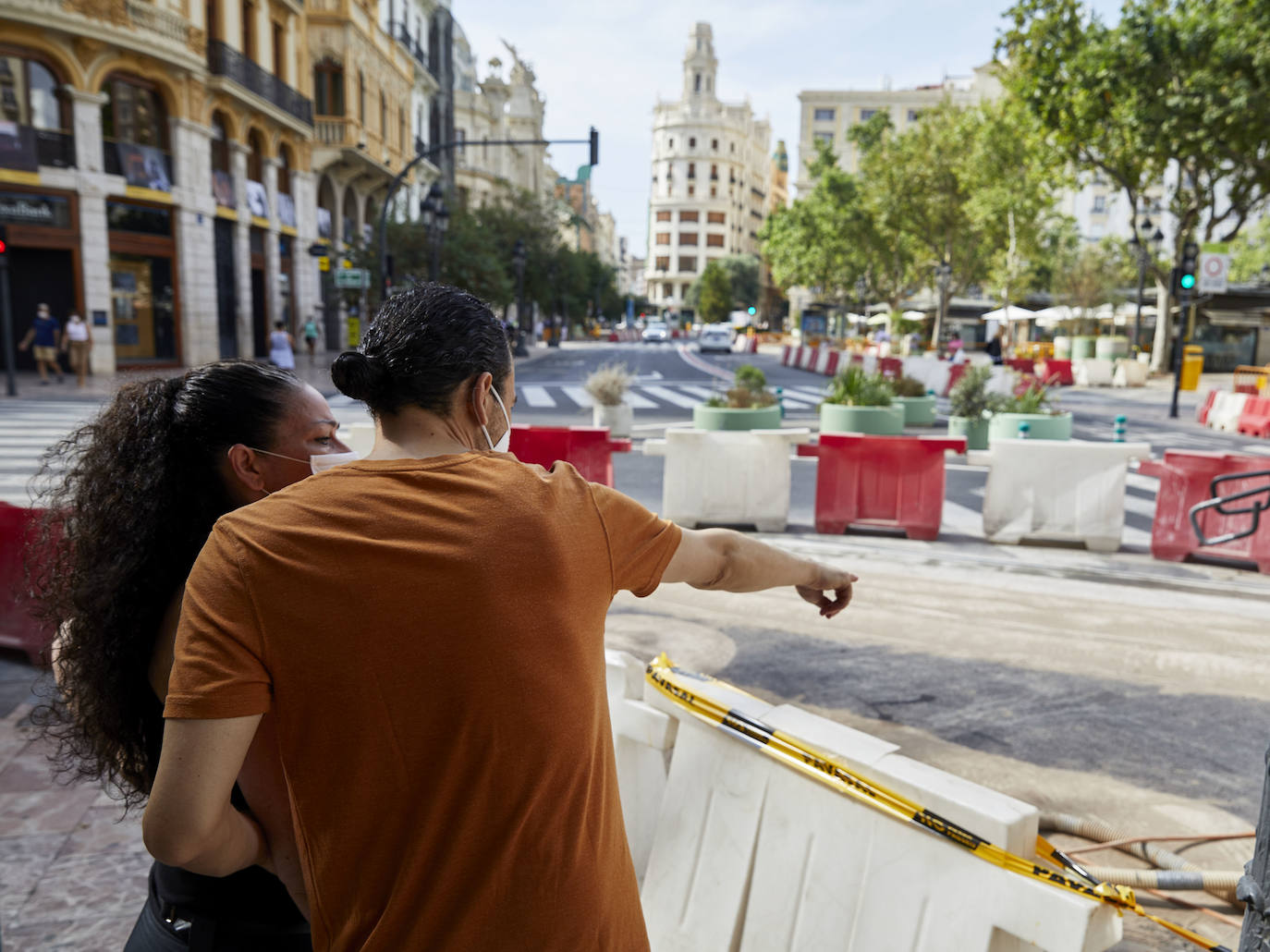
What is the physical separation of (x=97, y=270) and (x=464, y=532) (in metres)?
26.6

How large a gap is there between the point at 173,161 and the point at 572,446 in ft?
74.3

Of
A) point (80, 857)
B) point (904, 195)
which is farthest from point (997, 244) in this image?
point (80, 857)

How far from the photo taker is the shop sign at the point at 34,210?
74.5 feet

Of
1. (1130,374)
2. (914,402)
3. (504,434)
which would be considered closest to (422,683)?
(504,434)

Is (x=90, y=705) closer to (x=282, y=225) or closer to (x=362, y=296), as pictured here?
(x=362, y=296)

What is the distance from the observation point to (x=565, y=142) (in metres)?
22.7

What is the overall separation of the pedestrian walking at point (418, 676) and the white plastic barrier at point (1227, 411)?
63.1ft

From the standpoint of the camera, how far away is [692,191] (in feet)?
452

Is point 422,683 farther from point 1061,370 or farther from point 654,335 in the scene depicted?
point 654,335

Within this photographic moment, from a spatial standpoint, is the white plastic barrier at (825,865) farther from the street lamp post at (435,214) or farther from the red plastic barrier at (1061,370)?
the red plastic barrier at (1061,370)

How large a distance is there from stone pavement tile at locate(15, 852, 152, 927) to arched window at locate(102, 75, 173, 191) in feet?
83.1

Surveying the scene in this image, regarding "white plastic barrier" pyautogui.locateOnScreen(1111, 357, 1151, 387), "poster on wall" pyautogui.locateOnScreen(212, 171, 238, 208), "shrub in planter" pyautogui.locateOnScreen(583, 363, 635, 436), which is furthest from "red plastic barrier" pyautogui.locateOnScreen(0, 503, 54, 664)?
"white plastic barrier" pyautogui.locateOnScreen(1111, 357, 1151, 387)

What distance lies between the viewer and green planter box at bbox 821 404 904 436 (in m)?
13.6

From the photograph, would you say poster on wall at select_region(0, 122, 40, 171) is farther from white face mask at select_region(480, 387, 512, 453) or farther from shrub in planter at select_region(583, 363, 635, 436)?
white face mask at select_region(480, 387, 512, 453)
